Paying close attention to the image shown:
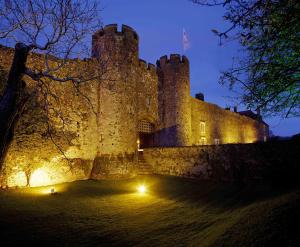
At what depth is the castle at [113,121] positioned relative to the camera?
959cm

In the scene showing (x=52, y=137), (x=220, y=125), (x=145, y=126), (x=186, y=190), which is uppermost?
(x=220, y=125)

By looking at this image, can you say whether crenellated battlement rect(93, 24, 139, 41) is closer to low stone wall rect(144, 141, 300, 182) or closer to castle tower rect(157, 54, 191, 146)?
castle tower rect(157, 54, 191, 146)

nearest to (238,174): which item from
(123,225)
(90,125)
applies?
(123,225)

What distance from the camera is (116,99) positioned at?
40.9 ft

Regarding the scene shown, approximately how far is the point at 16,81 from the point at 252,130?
Answer: 3289 cm

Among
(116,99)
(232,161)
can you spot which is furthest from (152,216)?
(116,99)

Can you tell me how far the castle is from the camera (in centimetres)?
959

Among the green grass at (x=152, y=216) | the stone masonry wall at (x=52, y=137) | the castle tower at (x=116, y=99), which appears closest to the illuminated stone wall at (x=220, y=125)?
the castle tower at (x=116, y=99)

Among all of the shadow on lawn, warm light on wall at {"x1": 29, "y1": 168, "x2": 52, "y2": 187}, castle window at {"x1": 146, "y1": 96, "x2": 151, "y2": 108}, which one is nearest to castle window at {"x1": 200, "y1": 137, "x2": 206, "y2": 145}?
castle window at {"x1": 146, "y1": 96, "x2": 151, "y2": 108}

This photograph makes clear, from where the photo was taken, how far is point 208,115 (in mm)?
21969

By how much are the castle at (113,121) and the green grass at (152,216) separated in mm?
1221

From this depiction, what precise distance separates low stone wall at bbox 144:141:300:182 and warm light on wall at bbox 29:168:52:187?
5.94 metres

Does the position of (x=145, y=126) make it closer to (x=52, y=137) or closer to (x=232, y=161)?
(x=52, y=137)

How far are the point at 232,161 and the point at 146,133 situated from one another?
7.94 meters
